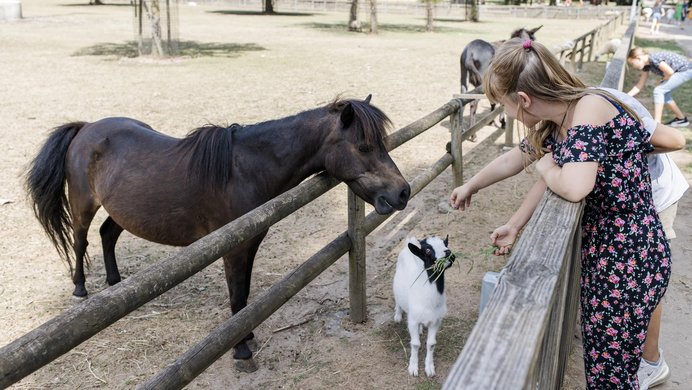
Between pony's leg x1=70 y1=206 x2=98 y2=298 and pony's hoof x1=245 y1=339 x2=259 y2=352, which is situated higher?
pony's leg x1=70 y1=206 x2=98 y2=298

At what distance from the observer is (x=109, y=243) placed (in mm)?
4312

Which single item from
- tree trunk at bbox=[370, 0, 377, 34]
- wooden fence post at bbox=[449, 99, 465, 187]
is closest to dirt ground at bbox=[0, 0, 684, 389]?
wooden fence post at bbox=[449, 99, 465, 187]

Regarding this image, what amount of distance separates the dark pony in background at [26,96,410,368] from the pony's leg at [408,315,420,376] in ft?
2.62

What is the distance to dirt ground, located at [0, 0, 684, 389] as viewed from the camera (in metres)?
3.38

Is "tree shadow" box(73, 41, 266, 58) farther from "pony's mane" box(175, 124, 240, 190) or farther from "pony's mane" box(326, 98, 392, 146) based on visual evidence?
"pony's mane" box(326, 98, 392, 146)

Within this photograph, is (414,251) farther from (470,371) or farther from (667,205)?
(470,371)

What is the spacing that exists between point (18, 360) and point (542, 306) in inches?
46.7

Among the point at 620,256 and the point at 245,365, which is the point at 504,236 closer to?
the point at 620,256

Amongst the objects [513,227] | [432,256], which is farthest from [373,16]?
[513,227]

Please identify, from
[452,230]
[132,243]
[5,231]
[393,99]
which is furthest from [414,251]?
[393,99]

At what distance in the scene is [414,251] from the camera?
10.7ft

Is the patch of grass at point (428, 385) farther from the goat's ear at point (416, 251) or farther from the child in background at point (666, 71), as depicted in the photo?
the child in background at point (666, 71)

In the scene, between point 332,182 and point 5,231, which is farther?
point 5,231

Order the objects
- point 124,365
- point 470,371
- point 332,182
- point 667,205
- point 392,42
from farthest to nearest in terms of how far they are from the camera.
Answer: point 392,42, point 124,365, point 332,182, point 667,205, point 470,371
